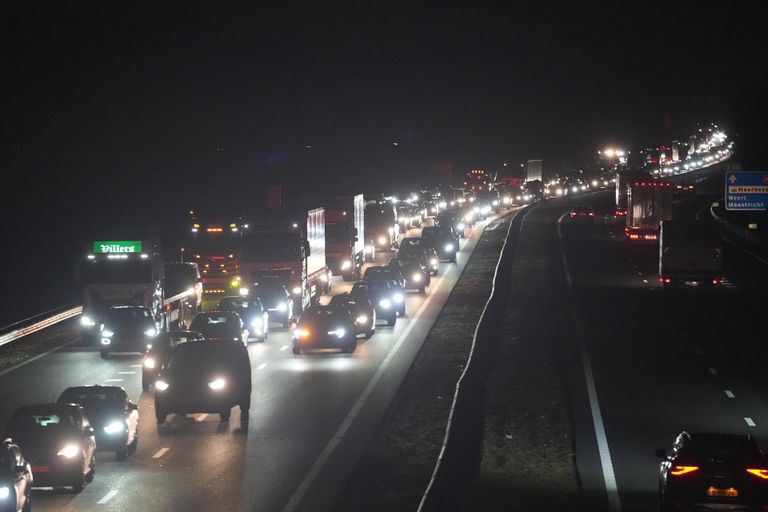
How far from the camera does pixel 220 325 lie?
38594 mm

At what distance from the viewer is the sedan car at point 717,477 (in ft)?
49.9

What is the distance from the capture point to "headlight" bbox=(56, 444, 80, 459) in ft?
62.1

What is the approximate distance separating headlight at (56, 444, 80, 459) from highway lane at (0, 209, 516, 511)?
1.92 feet

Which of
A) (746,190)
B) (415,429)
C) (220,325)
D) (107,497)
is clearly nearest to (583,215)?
(746,190)

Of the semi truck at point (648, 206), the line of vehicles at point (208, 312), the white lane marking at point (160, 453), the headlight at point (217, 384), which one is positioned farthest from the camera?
the semi truck at point (648, 206)

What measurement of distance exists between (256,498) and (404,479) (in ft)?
8.91

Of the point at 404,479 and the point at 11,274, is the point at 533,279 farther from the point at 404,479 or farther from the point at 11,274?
the point at 11,274

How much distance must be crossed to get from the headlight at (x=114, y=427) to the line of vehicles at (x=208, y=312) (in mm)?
20

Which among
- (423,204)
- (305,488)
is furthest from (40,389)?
(423,204)

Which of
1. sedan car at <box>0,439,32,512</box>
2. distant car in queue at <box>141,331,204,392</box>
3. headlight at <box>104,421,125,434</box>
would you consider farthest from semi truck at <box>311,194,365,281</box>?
sedan car at <box>0,439,32,512</box>

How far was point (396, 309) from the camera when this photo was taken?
46312 mm

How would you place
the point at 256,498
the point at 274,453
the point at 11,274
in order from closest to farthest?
the point at 256,498
the point at 274,453
the point at 11,274

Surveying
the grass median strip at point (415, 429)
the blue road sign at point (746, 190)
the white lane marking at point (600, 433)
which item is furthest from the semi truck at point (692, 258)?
the grass median strip at point (415, 429)

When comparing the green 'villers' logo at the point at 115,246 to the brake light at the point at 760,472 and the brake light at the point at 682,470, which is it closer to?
the brake light at the point at 682,470
